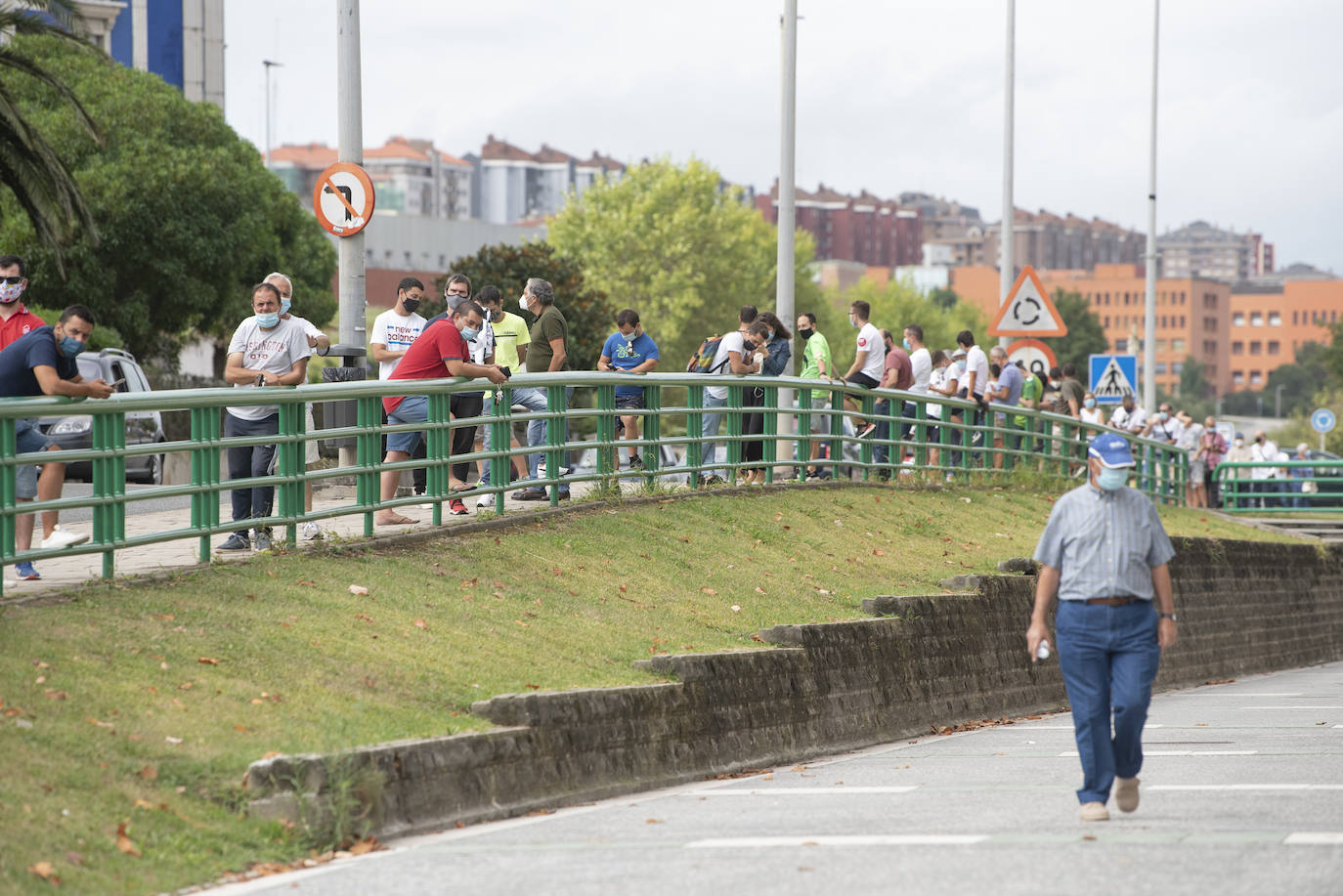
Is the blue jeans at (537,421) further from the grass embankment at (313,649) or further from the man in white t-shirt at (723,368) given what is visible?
the man in white t-shirt at (723,368)

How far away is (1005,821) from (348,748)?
2.98 meters

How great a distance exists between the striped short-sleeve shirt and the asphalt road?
1072 millimetres

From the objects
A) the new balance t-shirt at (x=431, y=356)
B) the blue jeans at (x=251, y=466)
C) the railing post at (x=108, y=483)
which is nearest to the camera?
the railing post at (x=108, y=483)

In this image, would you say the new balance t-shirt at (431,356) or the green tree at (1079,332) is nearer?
the new balance t-shirt at (431,356)

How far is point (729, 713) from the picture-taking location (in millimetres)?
11352

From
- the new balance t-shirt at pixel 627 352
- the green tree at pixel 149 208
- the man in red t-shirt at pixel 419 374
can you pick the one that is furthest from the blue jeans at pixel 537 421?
the green tree at pixel 149 208

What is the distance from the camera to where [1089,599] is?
27.4 ft

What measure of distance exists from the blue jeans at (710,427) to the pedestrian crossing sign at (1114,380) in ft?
37.3

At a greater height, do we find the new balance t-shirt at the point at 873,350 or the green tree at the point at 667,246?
the green tree at the point at 667,246

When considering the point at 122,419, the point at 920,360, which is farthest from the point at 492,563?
the point at 920,360

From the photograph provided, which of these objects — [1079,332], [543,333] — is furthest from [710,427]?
[1079,332]

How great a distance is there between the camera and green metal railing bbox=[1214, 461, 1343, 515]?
3328cm

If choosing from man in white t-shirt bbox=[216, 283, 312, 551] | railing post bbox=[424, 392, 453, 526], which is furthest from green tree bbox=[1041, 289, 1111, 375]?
man in white t-shirt bbox=[216, 283, 312, 551]

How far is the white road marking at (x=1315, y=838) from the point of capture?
7.33 m
